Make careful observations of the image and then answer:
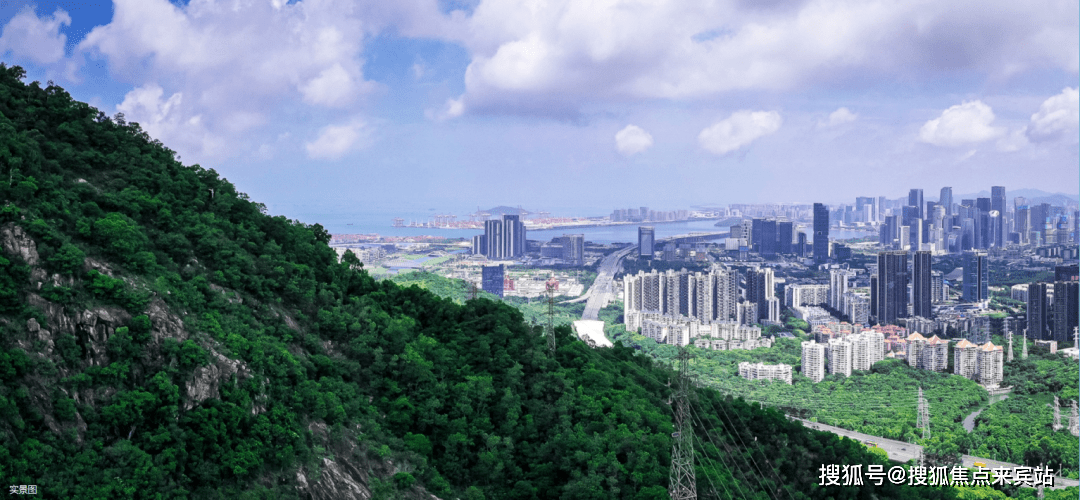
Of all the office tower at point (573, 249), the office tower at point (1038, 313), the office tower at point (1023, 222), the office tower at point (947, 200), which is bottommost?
the office tower at point (1038, 313)

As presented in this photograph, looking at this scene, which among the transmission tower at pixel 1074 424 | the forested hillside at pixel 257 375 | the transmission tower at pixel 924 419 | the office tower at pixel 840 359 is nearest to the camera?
the forested hillside at pixel 257 375

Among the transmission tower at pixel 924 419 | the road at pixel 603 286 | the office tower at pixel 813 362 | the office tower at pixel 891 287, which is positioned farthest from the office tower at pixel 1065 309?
the road at pixel 603 286

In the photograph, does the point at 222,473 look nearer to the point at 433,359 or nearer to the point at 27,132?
the point at 433,359

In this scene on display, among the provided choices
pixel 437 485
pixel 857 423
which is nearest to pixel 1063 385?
pixel 857 423

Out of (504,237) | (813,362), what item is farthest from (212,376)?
(504,237)

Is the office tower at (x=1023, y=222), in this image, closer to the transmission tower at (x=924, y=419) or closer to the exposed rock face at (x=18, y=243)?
the transmission tower at (x=924, y=419)

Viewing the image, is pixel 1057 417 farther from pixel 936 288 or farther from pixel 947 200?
pixel 947 200

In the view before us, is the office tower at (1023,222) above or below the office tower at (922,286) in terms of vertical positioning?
above
